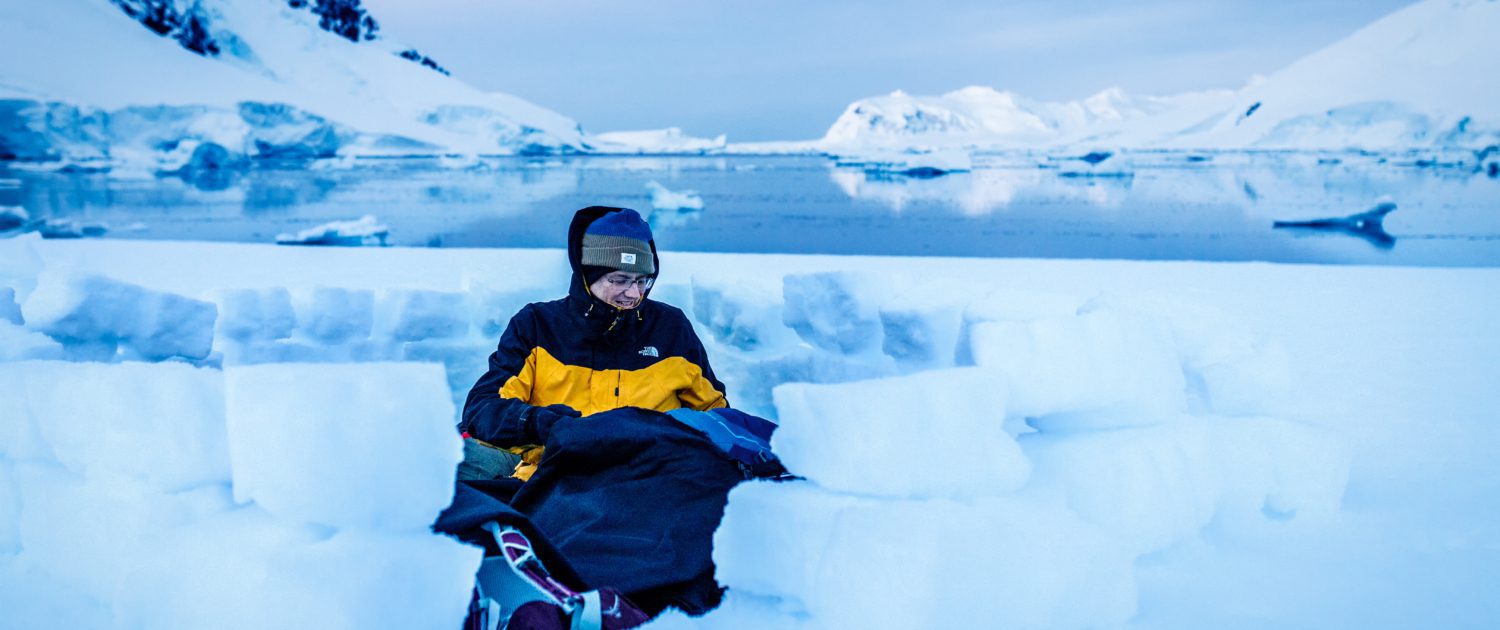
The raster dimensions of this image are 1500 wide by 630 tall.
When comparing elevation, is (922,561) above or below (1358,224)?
above

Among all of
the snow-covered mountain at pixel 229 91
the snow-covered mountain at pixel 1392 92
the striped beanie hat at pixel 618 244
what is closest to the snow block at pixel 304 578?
the striped beanie hat at pixel 618 244

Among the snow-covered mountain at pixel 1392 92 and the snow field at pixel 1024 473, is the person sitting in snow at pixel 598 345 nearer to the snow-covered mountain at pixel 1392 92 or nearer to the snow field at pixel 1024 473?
the snow field at pixel 1024 473

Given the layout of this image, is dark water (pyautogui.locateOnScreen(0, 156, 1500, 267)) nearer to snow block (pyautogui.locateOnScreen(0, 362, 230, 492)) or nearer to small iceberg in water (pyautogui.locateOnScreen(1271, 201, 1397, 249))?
small iceberg in water (pyautogui.locateOnScreen(1271, 201, 1397, 249))

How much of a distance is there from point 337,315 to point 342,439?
92.0 inches

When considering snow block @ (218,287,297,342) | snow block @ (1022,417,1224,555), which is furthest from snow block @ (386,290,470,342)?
snow block @ (1022,417,1224,555)

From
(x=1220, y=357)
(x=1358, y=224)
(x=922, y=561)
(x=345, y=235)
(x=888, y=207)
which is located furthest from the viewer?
(x=888, y=207)

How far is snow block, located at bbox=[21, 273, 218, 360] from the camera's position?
2457 millimetres

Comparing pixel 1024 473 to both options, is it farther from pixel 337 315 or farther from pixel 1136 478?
pixel 337 315

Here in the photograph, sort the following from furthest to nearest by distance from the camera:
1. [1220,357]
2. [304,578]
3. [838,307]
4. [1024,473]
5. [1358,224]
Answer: [1358,224]
[838,307]
[1220,357]
[1024,473]
[304,578]

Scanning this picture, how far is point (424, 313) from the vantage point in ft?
10.5

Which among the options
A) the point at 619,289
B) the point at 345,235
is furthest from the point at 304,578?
the point at 345,235

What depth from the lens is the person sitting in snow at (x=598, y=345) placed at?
202cm

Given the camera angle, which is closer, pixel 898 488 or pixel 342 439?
pixel 342 439

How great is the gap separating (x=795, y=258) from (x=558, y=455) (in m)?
5.21
